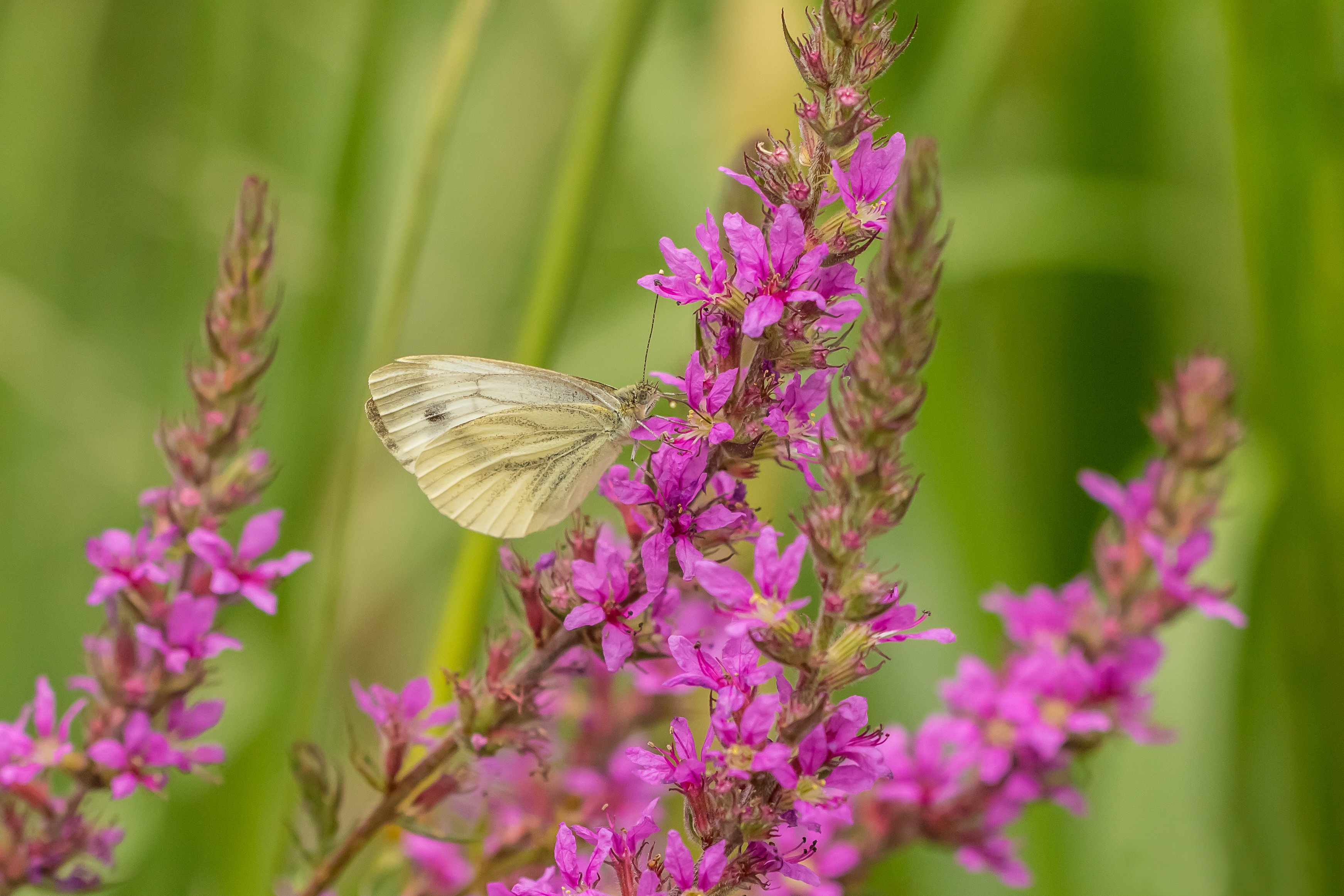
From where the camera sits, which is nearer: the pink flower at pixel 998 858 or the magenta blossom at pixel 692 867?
the magenta blossom at pixel 692 867

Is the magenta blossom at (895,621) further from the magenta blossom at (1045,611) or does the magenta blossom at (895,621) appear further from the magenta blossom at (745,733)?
the magenta blossom at (1045,611)

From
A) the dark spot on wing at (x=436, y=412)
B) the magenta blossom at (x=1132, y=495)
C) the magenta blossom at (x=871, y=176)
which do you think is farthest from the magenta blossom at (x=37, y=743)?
the magenta blossom at (x=1132, y=495)

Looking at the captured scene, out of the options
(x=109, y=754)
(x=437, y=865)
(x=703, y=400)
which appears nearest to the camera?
(x=703, y=400)

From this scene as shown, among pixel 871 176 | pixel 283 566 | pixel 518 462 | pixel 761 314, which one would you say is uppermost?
pixel 871 176

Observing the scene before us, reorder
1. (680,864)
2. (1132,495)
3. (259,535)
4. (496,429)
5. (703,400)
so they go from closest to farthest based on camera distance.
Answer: (680,864) < (703,400) < (259,535) < (496,429) < (1132,495)

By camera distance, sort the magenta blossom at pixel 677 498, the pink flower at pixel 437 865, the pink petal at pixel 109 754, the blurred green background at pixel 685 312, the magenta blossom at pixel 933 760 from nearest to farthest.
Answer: the magenta blossom at pixel 677 498
the pink petal at pixel 109 754
the pink flower at pixel 437 865
the magenta blossom at pixel 933 760
the blurred green background at pixel 685 312

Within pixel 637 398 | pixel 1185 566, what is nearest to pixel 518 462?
pixel 637 398

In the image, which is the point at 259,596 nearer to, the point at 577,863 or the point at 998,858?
the point at 577,863
